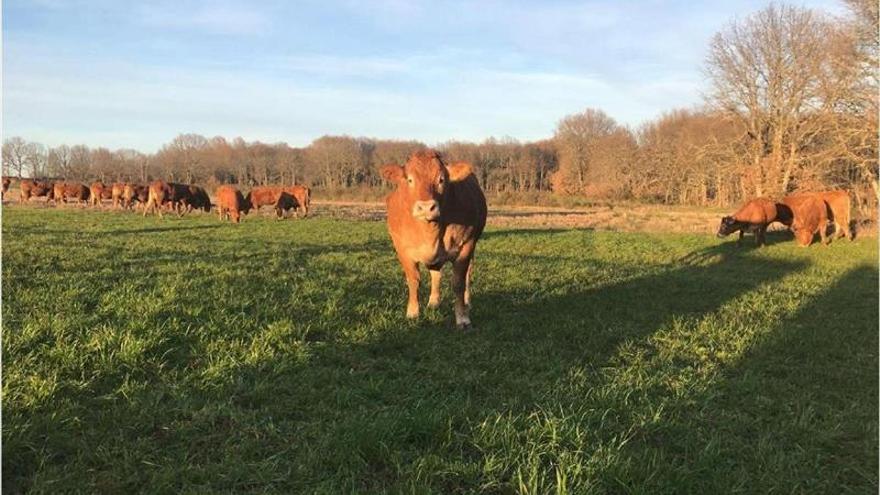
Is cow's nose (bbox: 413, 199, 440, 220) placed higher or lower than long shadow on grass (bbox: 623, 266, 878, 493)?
higher

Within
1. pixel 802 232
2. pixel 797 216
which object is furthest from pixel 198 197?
pixel 802 232

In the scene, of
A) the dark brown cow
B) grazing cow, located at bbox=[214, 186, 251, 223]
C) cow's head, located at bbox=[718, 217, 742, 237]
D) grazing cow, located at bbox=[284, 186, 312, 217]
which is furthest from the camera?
the dark brown cow

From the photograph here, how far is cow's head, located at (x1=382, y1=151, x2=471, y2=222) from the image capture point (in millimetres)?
6250

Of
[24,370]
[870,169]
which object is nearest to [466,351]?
[24,370]

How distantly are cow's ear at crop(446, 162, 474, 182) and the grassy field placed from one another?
5.80 feet

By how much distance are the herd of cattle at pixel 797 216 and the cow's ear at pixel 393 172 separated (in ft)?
62.6

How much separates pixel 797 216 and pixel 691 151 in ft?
94.6

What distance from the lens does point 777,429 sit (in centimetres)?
443

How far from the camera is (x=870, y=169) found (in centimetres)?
3014

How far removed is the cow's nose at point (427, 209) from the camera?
6199mm

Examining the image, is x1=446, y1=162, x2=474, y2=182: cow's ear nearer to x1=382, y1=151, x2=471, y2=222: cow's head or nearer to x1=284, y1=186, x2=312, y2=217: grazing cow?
x1=382, y1=151, x2=471, y2=222: cow's head

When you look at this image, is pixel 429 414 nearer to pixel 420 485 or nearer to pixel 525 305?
pixel 420 485

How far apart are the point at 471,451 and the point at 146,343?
10.5 feet

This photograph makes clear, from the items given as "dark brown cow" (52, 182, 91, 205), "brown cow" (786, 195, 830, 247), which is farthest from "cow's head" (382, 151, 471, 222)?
"dark brown cow" (52, 182, 91, 205)
